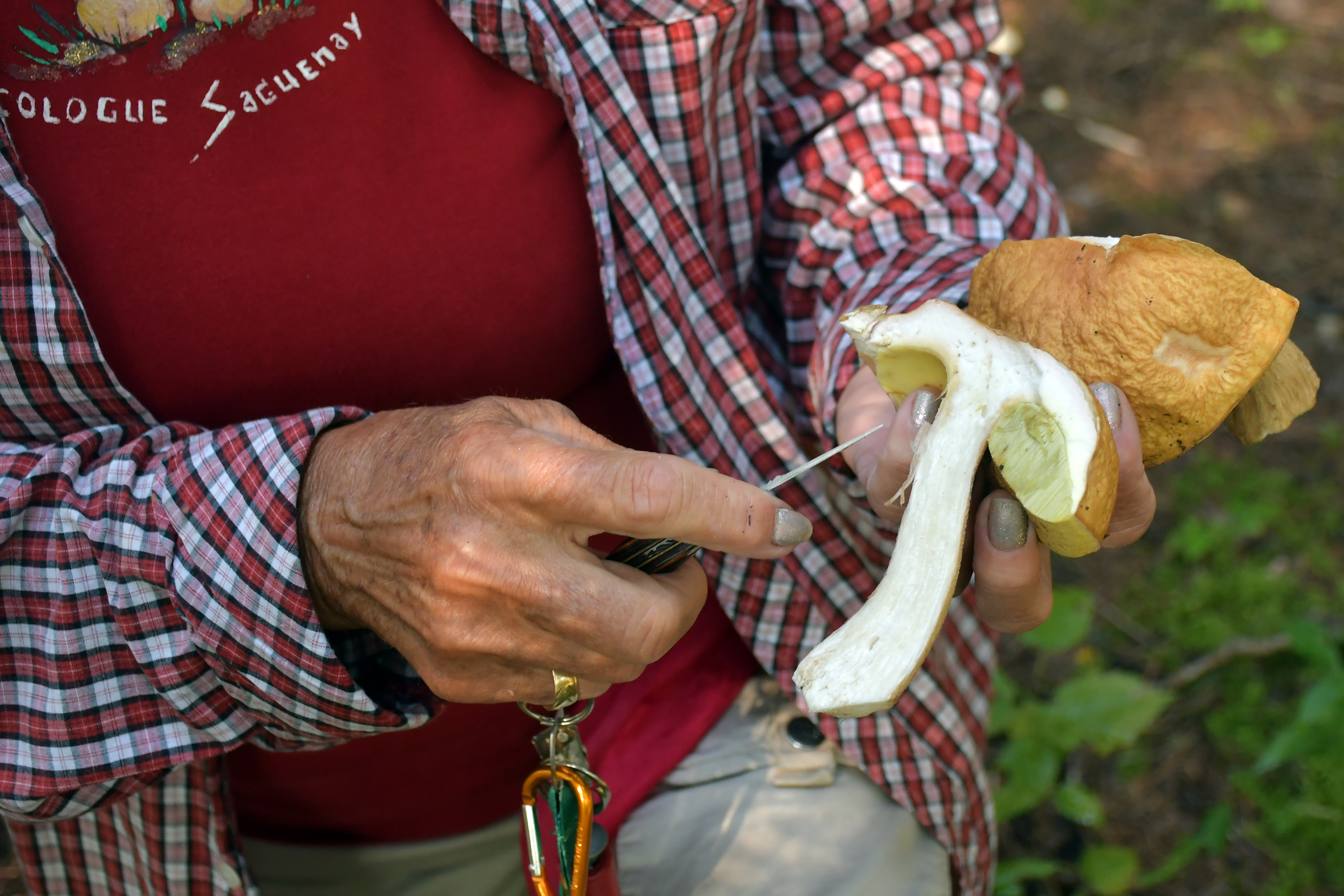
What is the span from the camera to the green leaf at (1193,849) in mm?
1753

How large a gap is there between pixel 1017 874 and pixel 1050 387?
1176 mm

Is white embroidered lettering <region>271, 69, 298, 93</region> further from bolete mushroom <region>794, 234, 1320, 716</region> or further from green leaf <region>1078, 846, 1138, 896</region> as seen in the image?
green leaf <region>1078, 846, 1138, 896</region>

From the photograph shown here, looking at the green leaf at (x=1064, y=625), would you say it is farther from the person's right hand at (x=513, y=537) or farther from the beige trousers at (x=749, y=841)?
the person's right hand at (x=513, y=537)

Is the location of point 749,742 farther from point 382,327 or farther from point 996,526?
point 382,327

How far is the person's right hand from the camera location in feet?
2.65

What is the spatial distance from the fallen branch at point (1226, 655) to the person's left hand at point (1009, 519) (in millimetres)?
1178

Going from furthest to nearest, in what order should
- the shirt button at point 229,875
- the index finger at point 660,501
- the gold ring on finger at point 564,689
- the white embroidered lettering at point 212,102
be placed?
1. the shirt button at point 229,875
2. the white embroidered lettering at point 212,102
3. the gold ring on finger at point 564,689
4. the index finger at point 660,501

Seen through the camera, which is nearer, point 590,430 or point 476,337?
point 590,430

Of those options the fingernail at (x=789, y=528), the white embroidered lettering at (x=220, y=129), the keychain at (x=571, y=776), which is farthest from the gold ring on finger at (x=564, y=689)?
the white embroidered lettering at (x=220, y=129)

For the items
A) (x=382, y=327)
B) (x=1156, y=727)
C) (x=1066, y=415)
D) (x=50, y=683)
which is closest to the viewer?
(x=1066, y=415)

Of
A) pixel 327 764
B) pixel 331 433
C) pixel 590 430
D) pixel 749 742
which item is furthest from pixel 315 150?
pixel 749 742

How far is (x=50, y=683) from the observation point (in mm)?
962

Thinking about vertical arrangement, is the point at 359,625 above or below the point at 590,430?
below

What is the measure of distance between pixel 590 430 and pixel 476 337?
312mm
